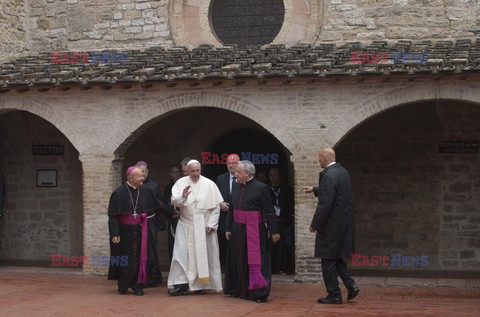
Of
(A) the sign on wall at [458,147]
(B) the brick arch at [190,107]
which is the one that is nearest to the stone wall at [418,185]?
(A) the sign on wall at [458,147]

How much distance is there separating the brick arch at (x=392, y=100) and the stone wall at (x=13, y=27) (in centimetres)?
665

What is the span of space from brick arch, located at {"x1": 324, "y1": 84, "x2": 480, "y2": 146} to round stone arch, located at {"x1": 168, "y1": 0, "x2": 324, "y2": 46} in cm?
325

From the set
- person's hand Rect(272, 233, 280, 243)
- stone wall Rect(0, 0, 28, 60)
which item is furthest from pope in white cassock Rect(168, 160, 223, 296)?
stone wall Rect(0, 0, 28, 60)

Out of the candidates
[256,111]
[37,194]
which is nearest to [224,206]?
[256,111]

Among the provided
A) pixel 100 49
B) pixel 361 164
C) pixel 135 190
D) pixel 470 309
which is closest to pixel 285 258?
pixel 361 164

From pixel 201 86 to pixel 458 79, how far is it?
3.54 metres

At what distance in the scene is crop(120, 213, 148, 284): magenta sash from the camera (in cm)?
1169

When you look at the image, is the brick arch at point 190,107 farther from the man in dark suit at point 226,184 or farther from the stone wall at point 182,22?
the stone wall at point 182,22

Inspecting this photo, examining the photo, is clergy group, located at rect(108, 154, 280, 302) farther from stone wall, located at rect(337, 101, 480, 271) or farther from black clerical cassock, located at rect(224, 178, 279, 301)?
stone wall, located at rect(337, 101, 480, 271)

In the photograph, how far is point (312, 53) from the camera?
14.2m

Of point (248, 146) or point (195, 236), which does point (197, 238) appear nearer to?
→ point (195, 236)

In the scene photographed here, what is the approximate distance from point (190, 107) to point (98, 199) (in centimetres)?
196

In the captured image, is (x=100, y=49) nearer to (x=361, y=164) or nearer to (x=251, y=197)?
(x=361, y=164)

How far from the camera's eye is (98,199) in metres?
14.0
